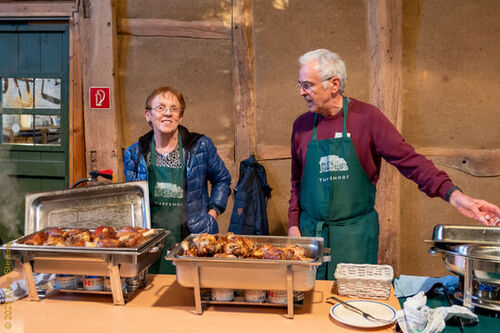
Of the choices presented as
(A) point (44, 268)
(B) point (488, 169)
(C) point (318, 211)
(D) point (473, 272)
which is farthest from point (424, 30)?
(A) point (44, 268)

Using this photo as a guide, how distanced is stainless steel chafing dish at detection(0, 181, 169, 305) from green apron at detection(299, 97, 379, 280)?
3.41 feet

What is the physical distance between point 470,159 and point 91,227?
318 cm

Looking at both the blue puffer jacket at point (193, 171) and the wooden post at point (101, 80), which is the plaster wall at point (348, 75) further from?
the blue puffer jacket at point (193, 171)

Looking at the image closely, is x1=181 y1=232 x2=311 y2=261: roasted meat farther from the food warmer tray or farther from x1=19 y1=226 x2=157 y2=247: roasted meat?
x1=19 y1=226 x2=157 y2=247: roasted meat

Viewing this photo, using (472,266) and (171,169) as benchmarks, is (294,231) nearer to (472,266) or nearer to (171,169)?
(171,169)

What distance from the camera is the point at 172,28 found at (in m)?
4.27

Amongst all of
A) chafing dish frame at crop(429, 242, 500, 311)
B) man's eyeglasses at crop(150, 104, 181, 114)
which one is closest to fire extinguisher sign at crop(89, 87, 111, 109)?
man's eyeglasses at crop(150, 104, 181, 114)

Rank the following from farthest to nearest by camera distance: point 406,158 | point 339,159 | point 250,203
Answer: point 250,203, point 339,159, point 406,158

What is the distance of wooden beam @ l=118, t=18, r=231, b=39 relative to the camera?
4234 mm

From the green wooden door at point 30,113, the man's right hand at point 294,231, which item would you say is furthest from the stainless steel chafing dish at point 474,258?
the green wooden door at point 30,113

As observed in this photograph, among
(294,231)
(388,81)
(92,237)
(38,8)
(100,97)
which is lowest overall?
(294,231)

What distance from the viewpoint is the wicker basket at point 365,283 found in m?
1.96

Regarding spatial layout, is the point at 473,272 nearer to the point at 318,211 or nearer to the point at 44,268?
the point at 318,211

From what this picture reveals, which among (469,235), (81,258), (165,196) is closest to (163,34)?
(165,196)
